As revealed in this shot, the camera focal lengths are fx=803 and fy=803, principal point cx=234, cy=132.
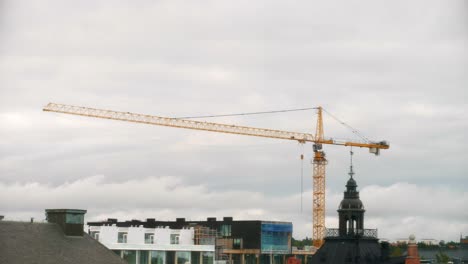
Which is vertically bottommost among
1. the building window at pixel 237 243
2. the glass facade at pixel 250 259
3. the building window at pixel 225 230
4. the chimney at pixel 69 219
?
the glass facade at pixel 250 259

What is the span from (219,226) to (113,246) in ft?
190

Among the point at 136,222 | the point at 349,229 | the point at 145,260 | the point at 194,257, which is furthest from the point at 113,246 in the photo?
the point at 136,222

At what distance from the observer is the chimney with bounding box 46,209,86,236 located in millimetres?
94375

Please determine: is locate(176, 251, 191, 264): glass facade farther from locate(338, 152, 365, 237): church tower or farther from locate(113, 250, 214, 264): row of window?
locate(338, 152, 365, 237): church tower

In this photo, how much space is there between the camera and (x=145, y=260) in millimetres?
137750

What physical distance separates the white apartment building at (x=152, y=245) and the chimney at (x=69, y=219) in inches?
1344

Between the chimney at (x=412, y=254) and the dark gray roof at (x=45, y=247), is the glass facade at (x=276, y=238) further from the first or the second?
the dark gray roof at (x=45, y=247)

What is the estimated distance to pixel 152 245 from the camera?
13850 cm

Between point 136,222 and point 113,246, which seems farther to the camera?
point 136,222

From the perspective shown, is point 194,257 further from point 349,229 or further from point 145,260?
point 349,229

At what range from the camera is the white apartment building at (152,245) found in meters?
132

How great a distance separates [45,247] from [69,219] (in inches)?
217

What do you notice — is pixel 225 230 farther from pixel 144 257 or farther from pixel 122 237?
pixel 122 237

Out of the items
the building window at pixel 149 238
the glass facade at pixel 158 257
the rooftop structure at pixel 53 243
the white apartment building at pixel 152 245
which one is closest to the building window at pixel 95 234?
the white apartment building at pixel 152 245
